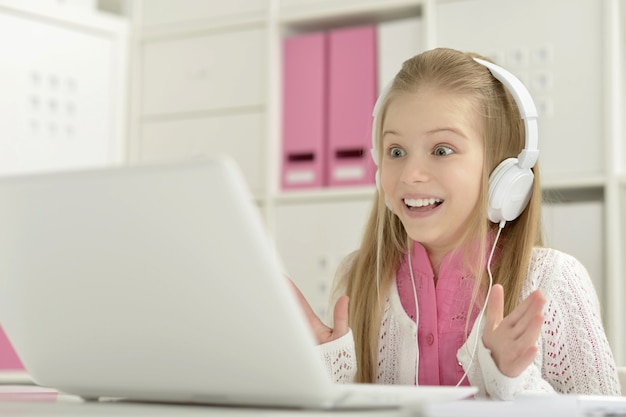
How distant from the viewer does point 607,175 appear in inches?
83.7

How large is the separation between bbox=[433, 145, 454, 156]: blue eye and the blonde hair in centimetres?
6

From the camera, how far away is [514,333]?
0.84 m

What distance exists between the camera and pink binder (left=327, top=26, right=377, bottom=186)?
2414 millimetres

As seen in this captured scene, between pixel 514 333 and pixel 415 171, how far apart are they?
375 mm

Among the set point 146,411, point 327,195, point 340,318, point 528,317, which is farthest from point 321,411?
point 327,195

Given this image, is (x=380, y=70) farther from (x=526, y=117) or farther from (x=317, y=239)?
(x=526, y=117)

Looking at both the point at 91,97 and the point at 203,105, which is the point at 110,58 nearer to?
the point at 91,97

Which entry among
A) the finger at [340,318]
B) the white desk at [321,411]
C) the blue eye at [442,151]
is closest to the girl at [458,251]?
the blue eye at [442,151]

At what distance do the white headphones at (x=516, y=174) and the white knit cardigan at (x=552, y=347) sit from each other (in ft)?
0.31

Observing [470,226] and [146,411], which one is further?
[470,226]

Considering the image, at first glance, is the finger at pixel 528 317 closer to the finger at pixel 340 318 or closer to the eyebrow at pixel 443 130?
the finger at pixel 340 318

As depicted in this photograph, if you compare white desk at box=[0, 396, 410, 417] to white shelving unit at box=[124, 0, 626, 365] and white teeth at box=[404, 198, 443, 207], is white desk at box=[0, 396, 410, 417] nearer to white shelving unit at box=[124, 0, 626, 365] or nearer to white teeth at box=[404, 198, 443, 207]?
white teeth at box=[404, 198, 443, 207]

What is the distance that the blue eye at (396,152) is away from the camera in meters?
1.22

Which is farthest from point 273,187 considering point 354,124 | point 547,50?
point 547,50
